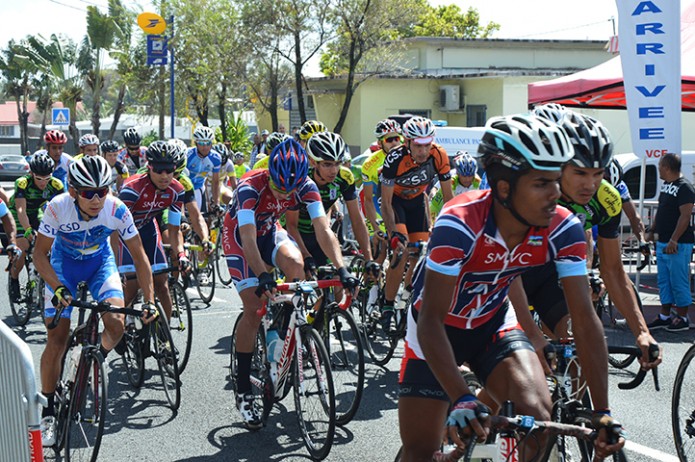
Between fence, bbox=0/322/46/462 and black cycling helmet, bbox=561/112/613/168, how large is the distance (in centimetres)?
277

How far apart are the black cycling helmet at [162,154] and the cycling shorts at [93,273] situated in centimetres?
171

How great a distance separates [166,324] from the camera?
24.9 ft

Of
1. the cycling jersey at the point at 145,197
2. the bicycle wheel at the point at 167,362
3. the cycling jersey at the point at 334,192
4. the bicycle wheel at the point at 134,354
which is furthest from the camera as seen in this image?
the cycling jersey at the point at 334,192

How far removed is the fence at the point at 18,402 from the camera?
3891mm

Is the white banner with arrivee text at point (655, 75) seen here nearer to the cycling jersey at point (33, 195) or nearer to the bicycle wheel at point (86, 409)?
the cycling jersey at point (33, 195)

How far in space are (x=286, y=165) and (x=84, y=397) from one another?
2190mm

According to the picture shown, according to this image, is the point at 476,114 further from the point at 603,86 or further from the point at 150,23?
the point at 603,86

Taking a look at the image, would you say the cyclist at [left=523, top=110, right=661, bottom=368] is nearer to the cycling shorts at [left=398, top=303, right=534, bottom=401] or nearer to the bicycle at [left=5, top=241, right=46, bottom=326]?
the cycling shorts at [left=398, top=303, right=534, bottom=401]

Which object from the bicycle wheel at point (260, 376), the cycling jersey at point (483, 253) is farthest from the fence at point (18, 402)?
the bicycle wheel at point (260, 376)

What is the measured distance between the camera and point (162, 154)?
28.1 feet

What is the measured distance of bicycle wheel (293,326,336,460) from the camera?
596 cm

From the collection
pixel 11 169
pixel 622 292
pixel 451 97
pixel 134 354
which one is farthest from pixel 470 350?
pixel 11 169

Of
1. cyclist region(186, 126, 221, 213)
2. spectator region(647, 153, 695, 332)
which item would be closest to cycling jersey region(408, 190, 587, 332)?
spectator region(647, 153, 695, 332)

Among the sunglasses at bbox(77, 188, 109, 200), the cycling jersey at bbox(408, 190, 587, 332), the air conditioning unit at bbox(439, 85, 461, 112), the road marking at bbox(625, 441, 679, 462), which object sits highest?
the air conditioning unit at bbox(439, 85, 461, 112)
